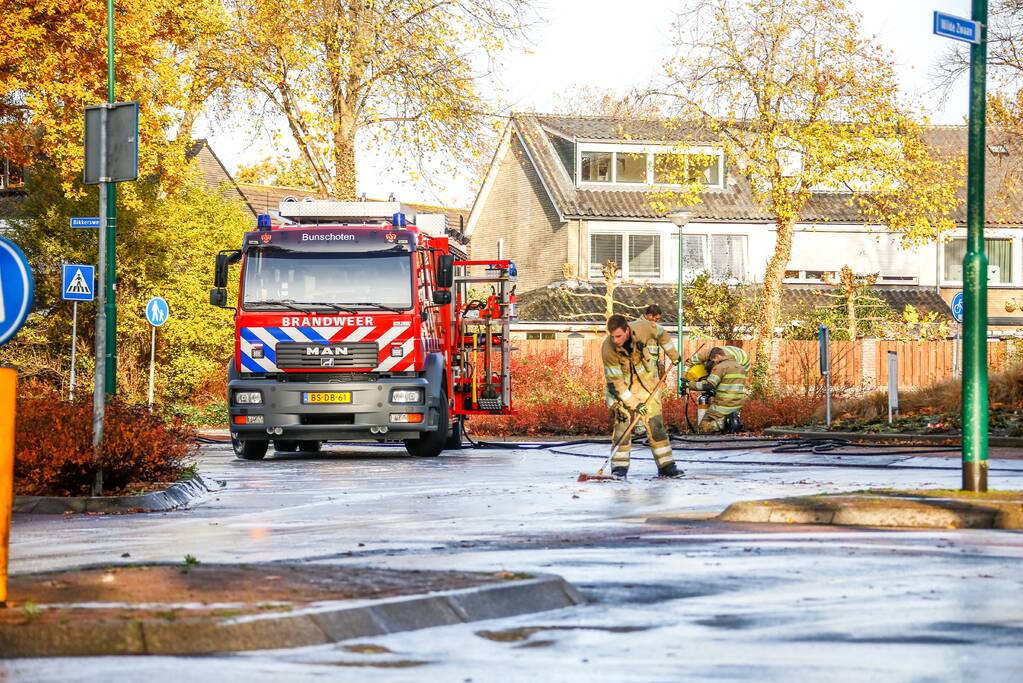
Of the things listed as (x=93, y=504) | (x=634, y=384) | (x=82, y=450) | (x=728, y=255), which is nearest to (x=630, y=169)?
(x=728, y=255)

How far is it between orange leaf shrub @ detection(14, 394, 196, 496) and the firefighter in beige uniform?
15.0 ft

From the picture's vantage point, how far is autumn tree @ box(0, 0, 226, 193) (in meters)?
31.9

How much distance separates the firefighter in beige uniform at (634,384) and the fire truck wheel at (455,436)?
6958 millimetres

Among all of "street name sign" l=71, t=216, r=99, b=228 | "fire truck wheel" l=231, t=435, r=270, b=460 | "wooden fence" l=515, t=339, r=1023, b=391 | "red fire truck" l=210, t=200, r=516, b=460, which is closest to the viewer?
"red fire truck" l=210, t=200, r=516, b=460

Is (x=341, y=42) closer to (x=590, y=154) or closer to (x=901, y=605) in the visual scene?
(x=590, y=154)

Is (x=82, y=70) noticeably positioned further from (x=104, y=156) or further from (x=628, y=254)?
(x=628, y=254)

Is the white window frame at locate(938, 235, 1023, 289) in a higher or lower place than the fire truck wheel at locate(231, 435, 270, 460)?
higher

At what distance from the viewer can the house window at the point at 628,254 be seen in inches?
2190

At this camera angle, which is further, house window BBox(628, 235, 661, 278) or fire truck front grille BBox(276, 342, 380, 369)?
house window BBox(628, 235, 661, 278)

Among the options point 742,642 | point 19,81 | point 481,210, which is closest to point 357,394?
point 19,81

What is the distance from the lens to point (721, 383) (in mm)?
27953

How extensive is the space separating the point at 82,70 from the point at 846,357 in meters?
18.2

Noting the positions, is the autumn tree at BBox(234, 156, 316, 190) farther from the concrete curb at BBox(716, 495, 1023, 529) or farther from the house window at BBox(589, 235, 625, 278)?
the concrete curb at BBox(716, 495, 1023, 529)

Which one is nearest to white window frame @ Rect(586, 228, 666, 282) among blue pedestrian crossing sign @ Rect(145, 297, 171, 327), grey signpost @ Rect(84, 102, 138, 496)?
blue pedestrian crossing sign @ Rect(145, 297, 171, 327)
